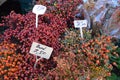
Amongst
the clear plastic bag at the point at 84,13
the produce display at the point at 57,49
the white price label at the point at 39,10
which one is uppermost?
the white price label at the point at 39,10

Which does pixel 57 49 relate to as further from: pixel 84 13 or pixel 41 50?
pixel 84 13

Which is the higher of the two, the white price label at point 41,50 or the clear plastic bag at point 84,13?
the clear plastic bag at point 84,13

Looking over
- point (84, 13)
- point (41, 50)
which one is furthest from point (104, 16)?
point (41, 50)

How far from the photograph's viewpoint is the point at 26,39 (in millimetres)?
1941

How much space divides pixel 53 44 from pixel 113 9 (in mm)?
612

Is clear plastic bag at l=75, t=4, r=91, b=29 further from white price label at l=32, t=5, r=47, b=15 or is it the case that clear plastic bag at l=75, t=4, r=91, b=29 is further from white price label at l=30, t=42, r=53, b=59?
white price label at l=30, t=42, r=53, b=59

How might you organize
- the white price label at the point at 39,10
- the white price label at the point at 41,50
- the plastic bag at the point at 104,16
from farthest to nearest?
the plastic bag at the point at 104,16, the white price label at the point at 39,10, the white price label at the point at 41,50

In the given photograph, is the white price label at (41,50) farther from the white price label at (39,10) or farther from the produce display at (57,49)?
the white price label at (39,10)

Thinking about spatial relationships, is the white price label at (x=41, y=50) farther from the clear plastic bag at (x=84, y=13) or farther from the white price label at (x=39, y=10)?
the clear plastic bag at (x=84, y=13)

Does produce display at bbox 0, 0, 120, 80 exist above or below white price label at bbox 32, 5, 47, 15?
below

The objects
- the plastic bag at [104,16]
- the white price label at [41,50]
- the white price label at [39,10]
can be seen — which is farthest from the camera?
the plastic bag at [104,16]

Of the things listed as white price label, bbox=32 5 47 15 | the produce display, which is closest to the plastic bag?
the produce display

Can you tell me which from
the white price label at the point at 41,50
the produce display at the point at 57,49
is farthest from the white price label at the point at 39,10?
the white price label at the point at 41,50

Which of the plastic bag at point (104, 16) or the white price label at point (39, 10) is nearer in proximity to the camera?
the white price label at point (39, 10)
